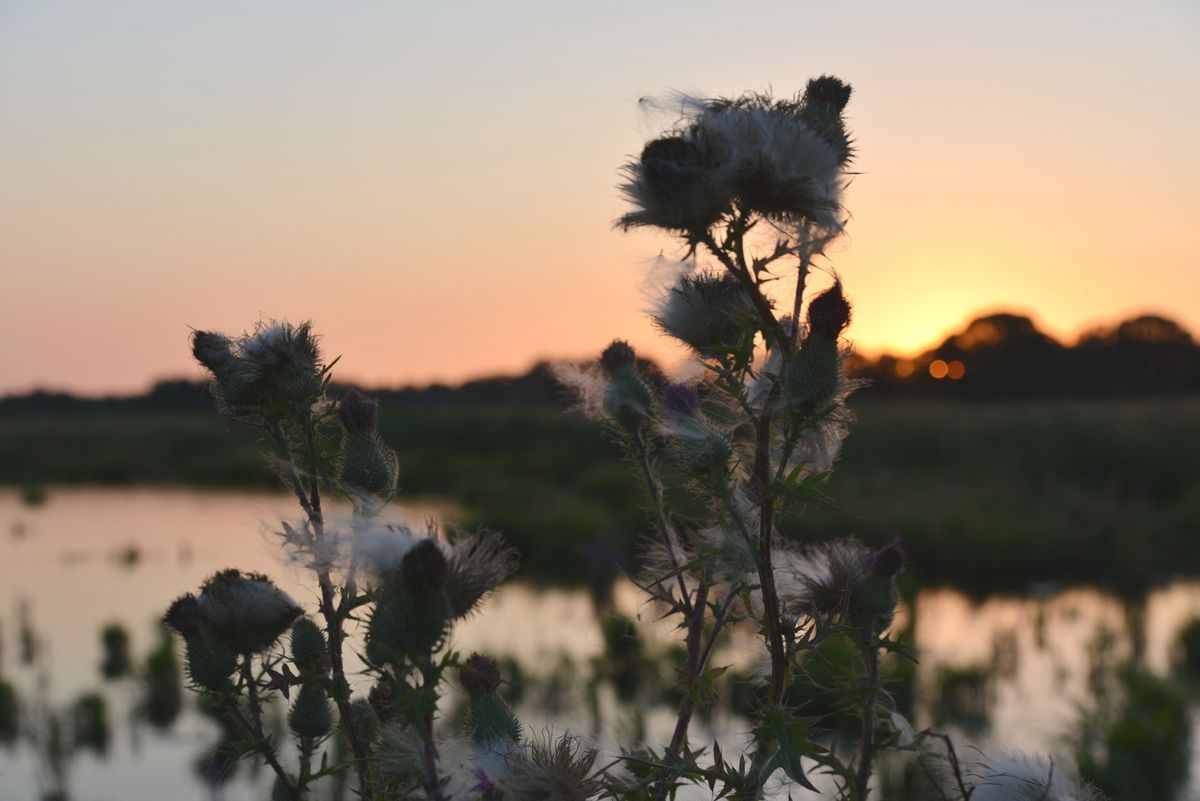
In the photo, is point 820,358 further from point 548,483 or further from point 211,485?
point 211,485

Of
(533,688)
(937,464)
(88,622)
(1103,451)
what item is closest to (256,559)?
(88,622)

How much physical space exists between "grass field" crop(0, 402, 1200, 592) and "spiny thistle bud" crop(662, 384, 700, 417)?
8.04 m

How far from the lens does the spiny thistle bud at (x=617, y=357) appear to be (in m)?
1.74

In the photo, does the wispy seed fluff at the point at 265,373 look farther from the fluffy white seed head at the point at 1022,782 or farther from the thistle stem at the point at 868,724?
the fluffy white seed head at the point at 1022,782

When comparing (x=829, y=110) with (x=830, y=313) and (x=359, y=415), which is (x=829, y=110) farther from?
(x=359, y=415)

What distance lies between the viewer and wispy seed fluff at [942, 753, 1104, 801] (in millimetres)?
1146

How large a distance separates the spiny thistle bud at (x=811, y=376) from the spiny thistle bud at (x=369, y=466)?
0.52 m

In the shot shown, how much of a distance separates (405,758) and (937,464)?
2453 centimetres

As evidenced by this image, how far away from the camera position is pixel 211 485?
104ft

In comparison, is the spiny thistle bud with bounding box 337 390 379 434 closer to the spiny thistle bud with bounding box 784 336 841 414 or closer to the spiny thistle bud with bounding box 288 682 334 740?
the spiny thistle bud with bounding box 288 682 334 740

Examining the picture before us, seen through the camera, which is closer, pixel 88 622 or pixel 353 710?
pixel 353 710

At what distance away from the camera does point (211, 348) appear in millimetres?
1394

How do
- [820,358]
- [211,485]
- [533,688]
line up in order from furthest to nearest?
[211,485]
[533,688]
[820,358]

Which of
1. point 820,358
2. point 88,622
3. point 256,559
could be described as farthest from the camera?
point 256,559
